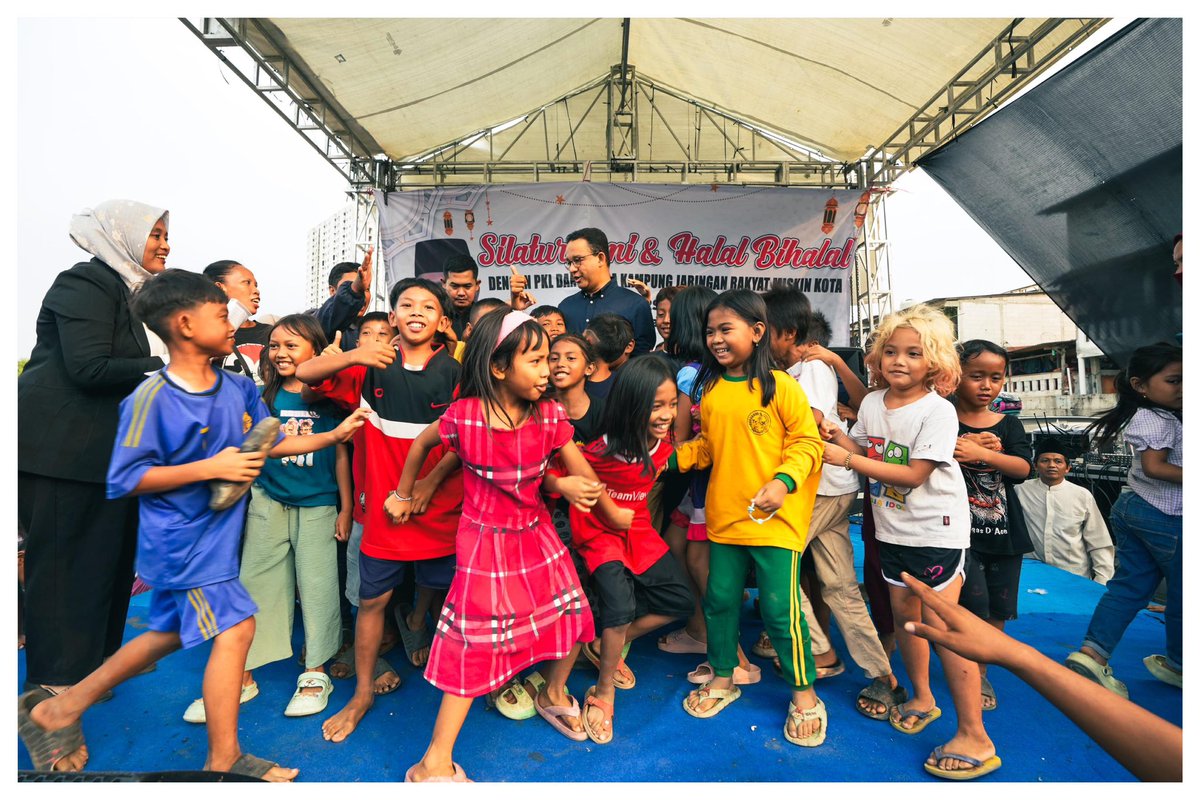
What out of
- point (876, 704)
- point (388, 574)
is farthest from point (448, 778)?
point (876, 704)

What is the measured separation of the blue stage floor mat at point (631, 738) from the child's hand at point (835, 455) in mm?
932

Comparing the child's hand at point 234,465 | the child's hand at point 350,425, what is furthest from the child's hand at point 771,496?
the child's hand at point 234,465

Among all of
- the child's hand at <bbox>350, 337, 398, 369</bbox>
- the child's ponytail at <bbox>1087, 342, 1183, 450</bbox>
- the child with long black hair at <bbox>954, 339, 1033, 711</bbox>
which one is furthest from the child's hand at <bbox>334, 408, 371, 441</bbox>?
the child's ponytail at <bbox>1087, 342, 1183, 450</bbox>

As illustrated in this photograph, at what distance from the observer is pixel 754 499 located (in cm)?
194

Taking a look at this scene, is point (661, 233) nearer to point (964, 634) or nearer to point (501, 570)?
point (501, 570)

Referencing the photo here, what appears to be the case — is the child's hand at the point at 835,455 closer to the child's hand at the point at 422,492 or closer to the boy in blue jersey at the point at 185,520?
the child's hand at the point at 422,492

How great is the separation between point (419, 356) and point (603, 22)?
15.8 ft

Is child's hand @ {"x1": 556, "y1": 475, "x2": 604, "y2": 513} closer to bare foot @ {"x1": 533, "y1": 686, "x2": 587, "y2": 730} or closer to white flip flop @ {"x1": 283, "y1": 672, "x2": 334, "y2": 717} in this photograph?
bare foot @ {"x1": 533, "y1": 686, "x2": 587, "y2": 730}

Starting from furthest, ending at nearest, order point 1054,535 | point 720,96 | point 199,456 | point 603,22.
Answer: point 720,96 → point 603,22 → point 1054,535 → point 199,456

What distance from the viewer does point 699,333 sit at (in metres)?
2.58

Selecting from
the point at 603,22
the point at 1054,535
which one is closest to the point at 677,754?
the point at 1054,535

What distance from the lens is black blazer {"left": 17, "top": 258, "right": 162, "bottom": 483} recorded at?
1.93 m

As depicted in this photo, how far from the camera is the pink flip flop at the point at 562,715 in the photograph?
6.42 ft

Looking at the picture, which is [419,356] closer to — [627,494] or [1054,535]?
[627,494]
